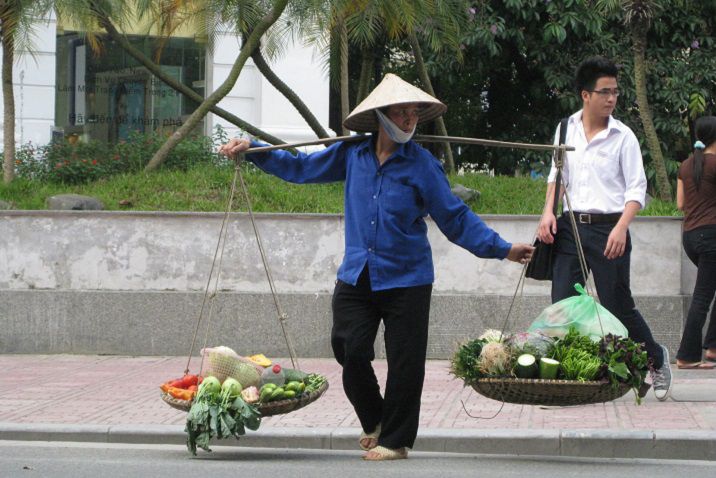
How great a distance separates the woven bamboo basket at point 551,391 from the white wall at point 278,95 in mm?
10121

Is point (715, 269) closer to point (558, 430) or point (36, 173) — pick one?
point (558, 430)

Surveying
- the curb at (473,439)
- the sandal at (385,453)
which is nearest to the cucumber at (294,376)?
the sandal at (385,453)

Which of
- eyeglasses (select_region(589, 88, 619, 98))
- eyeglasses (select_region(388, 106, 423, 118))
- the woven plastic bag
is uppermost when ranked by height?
eyeglasses (select_region(589, 88, 619, 98))

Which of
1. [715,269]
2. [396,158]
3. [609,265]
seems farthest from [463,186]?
[396,158]

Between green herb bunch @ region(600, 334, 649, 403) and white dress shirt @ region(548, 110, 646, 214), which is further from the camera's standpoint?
white dress shirt @ region(548, 110, 646, 214)

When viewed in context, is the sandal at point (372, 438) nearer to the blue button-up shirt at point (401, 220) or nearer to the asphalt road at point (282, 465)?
the asphalt road at point (282, 465)

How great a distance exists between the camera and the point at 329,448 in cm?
735

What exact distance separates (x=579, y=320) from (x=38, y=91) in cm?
1095

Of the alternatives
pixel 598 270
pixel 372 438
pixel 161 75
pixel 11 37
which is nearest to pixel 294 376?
pixel 372 438

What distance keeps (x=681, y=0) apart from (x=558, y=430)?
8984mm

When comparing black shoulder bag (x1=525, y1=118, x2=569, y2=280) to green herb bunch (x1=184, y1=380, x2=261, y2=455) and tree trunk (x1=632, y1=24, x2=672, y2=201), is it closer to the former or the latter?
green herb bunch (x1=184, y1=380, x2=261, y2=455)

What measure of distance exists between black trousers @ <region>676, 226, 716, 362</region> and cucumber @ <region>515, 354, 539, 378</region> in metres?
3.86

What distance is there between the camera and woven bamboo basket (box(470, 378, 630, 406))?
621cm

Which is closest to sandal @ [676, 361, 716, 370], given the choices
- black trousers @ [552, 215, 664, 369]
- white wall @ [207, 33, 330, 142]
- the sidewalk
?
the sidewalk
